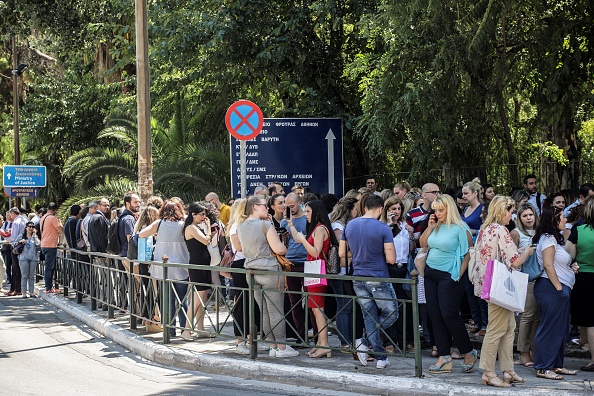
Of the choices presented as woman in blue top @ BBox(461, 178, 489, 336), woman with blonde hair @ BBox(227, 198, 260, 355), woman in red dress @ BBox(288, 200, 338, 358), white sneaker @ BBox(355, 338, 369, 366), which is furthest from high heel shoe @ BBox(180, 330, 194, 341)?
woman in blue top @ BBox(461, 178, 489, 336)

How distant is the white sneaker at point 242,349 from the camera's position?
1073cm

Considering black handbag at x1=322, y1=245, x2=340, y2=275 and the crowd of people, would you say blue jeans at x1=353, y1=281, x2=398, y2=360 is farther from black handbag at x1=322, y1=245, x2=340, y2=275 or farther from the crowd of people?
black handbag at x1=322, y1=245, x2=340, y2=275

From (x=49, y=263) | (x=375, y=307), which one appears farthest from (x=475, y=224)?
(x=49, y=263)

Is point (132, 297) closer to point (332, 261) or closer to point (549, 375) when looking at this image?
point (332, 261)

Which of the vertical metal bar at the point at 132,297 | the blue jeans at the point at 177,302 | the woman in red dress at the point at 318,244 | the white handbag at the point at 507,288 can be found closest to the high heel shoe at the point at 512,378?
the white handbag at the point at 507,288

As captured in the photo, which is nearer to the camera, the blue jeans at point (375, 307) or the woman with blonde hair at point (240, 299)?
the blue jeans at point (375, 307)

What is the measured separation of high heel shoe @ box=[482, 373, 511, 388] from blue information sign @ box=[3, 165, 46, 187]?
2996cm

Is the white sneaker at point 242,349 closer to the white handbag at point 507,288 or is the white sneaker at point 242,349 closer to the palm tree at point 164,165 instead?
the white handbag at point 507,288

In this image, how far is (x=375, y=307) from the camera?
31.8 ft

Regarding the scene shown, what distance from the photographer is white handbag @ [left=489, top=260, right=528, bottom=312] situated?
28.4 feet

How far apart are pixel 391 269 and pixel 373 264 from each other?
0.98 m

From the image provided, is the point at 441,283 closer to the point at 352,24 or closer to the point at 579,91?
the point at 579,91

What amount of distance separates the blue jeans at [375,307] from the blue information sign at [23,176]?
2861 centimetres

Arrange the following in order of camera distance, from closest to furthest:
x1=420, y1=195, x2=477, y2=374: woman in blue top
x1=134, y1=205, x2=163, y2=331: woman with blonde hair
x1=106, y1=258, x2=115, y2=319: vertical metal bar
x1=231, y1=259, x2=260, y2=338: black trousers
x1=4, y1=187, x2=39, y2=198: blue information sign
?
x1=420, y1=195, x2=477, y2=374: woman in blue top < x1=231, y1=259, x2=260, y2=338: black trousers < x1=134, y1=205, x2=163, y2=331: woman with blonde hair < x1=106, y1=258, x2=115, y2=319: vertical metal bar < x1=4, y1=187, x2=39, y2=198: blue information sign
